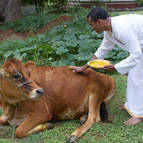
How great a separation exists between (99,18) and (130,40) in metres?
0.56

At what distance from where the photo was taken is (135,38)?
353 centimetres

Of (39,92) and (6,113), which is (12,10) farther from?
(39,92)

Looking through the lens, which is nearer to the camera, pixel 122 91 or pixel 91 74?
pixel 91 74

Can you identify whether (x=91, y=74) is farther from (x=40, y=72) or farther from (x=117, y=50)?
(x=117, y=50)

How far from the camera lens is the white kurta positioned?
139 inches

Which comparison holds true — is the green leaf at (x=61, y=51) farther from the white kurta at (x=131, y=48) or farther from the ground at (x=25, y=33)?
the ground at (x=25, y=33)

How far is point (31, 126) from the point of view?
370 cm

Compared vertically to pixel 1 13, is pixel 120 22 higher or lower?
higher

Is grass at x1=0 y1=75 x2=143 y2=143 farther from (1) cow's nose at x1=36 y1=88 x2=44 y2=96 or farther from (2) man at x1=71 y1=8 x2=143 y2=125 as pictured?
(1) cow's nose at x1=36 y1=88 x2=44 y2=96

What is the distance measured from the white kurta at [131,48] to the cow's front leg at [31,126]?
144 cm

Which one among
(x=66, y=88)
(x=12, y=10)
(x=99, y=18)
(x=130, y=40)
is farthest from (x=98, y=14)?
(x=12, y=10)

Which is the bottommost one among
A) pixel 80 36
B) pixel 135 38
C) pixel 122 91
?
pixel 122 91

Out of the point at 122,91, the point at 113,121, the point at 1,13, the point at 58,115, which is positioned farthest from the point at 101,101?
the point at 1,13

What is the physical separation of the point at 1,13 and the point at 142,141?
13.5 metres
